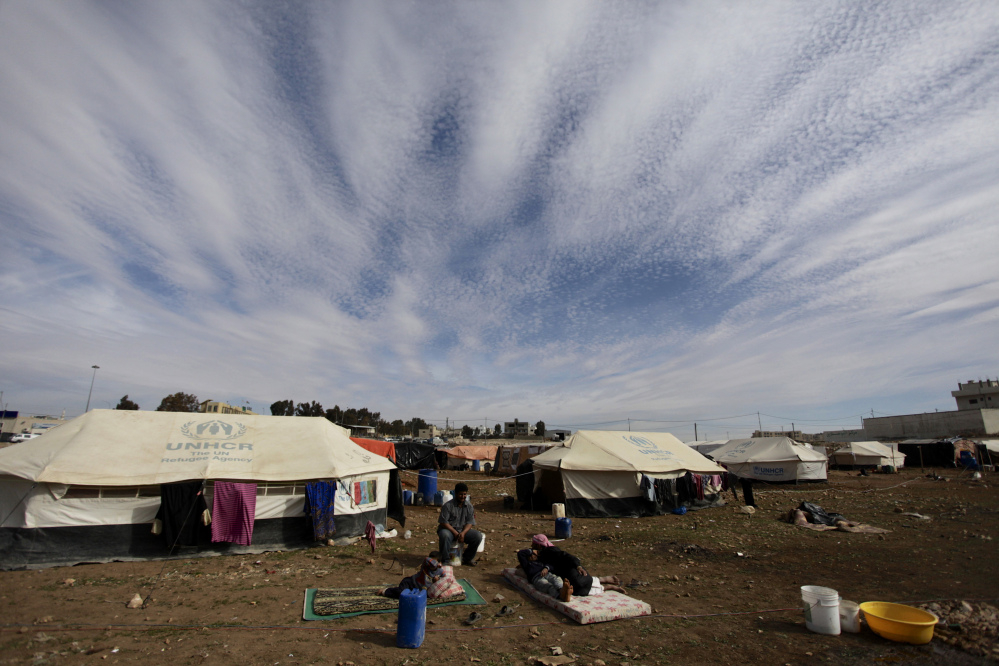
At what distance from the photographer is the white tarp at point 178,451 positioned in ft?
32.4

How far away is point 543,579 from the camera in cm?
801

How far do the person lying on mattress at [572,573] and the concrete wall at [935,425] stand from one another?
67405 mm

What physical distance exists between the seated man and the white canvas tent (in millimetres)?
40733

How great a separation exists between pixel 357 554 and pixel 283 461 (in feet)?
9.50

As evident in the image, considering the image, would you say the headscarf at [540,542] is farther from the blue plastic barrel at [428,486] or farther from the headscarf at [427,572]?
the blue plastic barrel at [428,486]

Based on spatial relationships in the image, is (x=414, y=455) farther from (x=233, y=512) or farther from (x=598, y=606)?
(x=598, y=606)

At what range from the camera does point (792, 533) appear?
14125mm

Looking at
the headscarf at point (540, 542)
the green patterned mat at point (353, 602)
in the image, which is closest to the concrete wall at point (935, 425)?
the headscarf at point (540, 542)

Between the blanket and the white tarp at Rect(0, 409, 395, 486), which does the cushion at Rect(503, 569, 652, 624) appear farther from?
the blanket

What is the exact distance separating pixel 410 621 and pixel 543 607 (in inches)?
100.0

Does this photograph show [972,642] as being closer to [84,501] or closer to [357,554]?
[357,554]

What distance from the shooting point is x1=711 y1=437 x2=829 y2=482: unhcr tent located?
2880 cm

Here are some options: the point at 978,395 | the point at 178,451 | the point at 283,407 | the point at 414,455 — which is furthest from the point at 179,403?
the point at 978,395

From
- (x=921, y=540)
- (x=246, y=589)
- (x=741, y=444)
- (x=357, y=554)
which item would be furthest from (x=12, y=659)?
(x=741, y=444)
